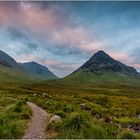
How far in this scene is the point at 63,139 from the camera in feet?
59.5

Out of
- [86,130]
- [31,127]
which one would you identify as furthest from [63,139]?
[31,127]

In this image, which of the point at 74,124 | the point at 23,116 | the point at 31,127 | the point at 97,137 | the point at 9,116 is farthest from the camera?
the point at 23,116

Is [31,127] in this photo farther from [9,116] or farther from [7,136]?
[7,136]

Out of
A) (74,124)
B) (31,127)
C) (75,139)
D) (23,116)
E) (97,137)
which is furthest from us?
(23,116)

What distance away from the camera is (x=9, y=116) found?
27453 millimetres

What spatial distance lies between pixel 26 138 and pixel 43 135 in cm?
204

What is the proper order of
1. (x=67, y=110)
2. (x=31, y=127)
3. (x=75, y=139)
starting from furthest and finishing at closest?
(x=67, y=110) < (x=31, y=127) < (x=75, y=139)

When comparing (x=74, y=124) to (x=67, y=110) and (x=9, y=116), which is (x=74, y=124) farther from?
(x=67, y=110)

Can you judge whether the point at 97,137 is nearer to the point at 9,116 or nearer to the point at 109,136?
the point at 109,136

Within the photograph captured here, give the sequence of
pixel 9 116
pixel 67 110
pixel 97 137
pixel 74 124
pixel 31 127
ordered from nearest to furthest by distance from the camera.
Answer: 1. pixel 97 137
2. pixel 74 124
3. pixel 31 127
4. pixel 9 116
5. pixel 67 110

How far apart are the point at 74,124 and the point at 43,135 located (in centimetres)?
235

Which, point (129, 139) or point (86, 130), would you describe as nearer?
point (129, 139)

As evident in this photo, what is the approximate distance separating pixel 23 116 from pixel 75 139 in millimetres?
13027

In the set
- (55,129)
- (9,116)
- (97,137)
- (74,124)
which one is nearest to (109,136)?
(97,137)
